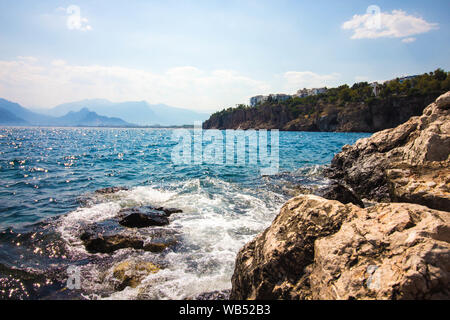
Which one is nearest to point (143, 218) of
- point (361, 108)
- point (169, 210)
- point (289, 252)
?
point (169, 210)

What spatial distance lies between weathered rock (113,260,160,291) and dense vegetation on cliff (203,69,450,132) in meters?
106

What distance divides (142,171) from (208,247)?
47.6 ft

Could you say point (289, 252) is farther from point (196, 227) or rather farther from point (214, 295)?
point (196, 227)

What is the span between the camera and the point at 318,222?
3.78 meters

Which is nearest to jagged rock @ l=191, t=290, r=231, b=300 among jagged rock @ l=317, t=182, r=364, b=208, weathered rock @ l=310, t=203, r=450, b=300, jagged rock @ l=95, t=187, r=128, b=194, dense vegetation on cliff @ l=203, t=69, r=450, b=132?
weathered rock @ l=310, t=203, r=450, b=300

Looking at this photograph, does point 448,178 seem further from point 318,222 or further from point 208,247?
point 208,247

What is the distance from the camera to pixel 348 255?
3020 mm

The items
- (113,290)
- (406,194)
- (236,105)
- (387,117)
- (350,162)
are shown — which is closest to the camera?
(113,290)

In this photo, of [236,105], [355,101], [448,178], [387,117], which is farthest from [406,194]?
[236,105]

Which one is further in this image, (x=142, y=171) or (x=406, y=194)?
(x=142, y=171)

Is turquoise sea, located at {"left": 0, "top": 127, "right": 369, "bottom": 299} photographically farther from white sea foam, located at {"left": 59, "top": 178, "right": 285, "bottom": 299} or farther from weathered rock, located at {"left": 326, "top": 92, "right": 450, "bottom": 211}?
weathered rock, located at {"left": 326, "top": 92, "right": 450, "bottom": 211}

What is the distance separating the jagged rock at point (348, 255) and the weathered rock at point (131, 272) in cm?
280

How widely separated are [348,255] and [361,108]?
111 m
